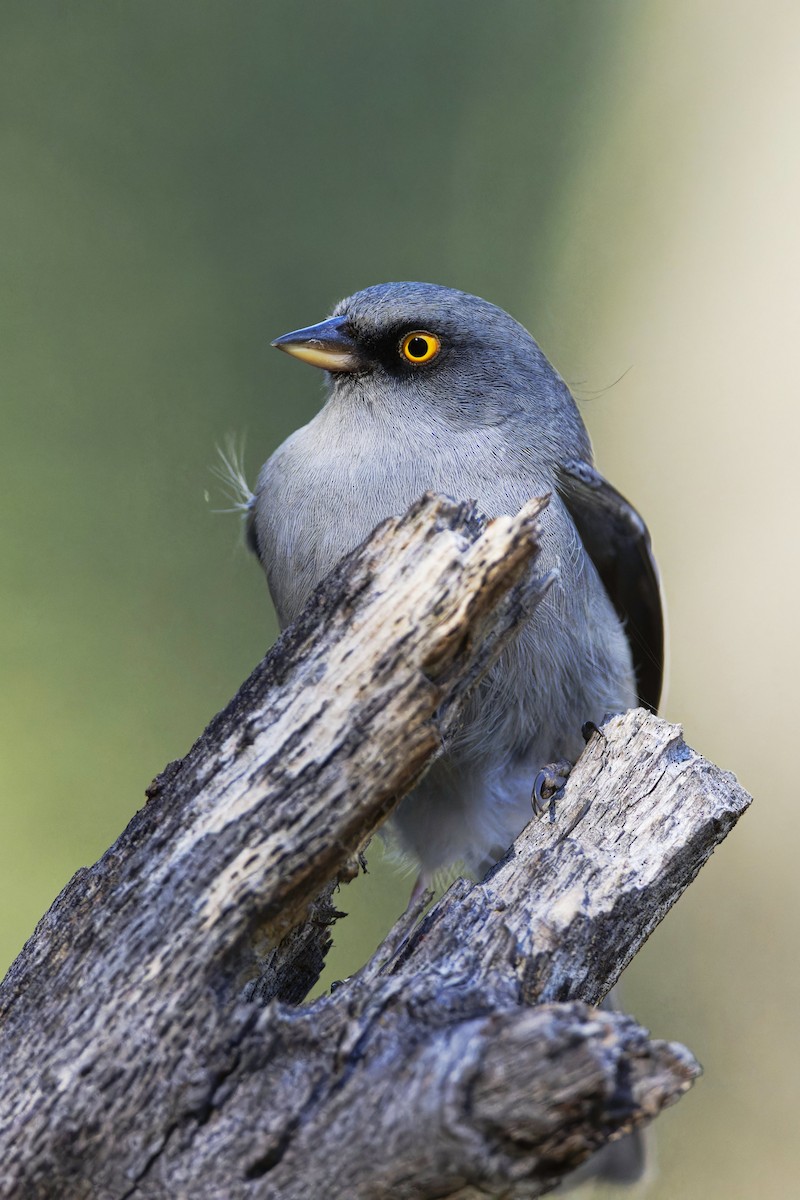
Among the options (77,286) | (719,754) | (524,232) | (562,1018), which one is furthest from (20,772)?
(562,1018)

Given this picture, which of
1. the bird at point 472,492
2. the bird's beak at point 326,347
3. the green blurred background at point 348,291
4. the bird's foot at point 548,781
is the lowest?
the bird's foot at point 548,781

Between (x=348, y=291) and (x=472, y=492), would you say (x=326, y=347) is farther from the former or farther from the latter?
(x=348, y=291)

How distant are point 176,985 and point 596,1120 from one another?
27.2 inches

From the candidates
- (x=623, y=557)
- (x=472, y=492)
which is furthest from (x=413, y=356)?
(x=623, y=557)

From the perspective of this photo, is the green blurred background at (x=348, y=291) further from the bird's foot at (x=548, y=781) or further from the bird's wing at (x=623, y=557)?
the bird's foot at (x=548, y=781)

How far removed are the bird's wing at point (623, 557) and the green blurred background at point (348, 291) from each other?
1.56 meters

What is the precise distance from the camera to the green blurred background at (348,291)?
511cm

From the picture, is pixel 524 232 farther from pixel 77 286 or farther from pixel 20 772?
pixel 20 772

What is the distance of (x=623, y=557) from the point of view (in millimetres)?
3525

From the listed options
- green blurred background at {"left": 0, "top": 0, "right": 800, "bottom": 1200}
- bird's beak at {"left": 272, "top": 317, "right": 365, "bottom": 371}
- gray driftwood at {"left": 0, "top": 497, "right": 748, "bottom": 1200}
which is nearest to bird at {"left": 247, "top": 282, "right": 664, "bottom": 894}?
bird's beak at {"left": 272, "top": 317, "right": 365, "bottom": 371}

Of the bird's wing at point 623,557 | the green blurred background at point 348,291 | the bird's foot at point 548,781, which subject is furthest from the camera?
the green blurred background at point 348,291

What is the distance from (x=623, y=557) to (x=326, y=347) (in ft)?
3.91

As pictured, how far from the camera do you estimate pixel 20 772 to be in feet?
17.5

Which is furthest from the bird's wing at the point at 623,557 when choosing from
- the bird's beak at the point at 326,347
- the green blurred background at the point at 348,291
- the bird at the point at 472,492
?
the green blurred background at the point at 348,291
